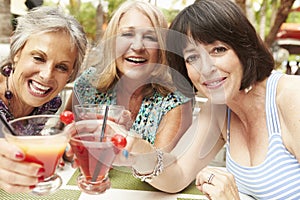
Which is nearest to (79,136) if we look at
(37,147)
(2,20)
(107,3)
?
(37,147)

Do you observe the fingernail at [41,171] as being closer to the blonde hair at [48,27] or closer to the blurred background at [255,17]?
the blonde hair at [48,27]

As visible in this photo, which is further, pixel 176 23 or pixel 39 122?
pixel 176 23

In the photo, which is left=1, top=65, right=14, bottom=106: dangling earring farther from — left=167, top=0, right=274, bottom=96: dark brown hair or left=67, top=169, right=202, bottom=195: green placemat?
left=167, top=0, right=274, bottom=96: dark brown hair

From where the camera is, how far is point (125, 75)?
2062 mm

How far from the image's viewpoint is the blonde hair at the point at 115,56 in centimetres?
192

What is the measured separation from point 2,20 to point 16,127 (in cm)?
320

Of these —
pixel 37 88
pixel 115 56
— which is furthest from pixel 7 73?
pixel 115 56

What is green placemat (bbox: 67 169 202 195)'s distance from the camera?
150 centimetres

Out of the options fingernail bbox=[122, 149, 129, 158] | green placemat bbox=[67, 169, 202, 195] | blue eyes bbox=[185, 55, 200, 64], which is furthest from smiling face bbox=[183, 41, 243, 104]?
fingernail bbox=[122, 149, 129, 158]

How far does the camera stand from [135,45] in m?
1.88

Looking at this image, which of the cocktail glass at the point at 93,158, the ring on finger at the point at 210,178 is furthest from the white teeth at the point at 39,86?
the ring on finger at the point at 210,178

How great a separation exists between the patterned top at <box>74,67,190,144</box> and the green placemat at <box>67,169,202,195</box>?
38 centimetres

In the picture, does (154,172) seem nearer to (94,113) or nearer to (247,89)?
(94,113)

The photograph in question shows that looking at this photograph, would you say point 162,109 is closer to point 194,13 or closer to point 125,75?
point 125,75
